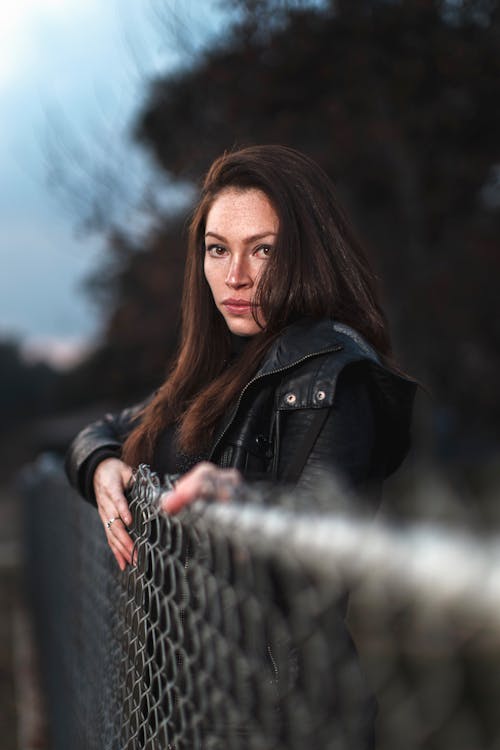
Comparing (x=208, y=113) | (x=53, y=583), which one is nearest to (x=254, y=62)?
(x=208, y=113)

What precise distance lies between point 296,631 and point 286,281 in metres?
1.00

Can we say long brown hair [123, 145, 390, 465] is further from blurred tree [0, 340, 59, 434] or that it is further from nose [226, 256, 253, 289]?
blurred tree [0, 340, 59, 434]

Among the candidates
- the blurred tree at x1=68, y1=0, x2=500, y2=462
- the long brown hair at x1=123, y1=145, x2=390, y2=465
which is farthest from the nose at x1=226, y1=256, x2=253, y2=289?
the blurred tree at x1=68, y1=0, x2=500, y2=462

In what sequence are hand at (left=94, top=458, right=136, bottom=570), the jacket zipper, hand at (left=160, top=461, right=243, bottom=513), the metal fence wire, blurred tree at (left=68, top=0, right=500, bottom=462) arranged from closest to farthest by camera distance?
the metal fence wire < hand at (left=160, top=461, right=243, bottom=513) < the jacket zipper < hand at (left=94, top=458, right=136, bottom=570) < blurred tree at (left=68, top=0, right=500, bottom=462)

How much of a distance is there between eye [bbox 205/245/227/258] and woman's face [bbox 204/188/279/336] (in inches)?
0.4

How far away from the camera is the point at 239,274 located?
2.24 metres

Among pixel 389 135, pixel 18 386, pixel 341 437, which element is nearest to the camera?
pixel 341 437

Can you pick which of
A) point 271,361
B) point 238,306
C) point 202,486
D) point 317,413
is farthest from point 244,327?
point 202,486

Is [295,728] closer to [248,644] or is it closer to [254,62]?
[248,644]

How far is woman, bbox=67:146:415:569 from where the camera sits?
6.14 ft

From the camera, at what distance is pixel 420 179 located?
10.2 metres

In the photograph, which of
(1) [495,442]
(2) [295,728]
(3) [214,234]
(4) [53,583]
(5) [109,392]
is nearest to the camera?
(2) [295,728]

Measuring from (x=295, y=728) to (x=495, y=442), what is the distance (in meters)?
12.9

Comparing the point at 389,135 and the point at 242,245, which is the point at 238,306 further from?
the point at 389,135
